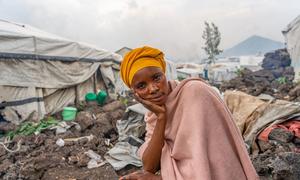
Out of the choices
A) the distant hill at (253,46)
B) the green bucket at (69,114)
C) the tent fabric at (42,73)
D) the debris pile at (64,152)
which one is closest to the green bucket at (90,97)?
the tent fabric at (42,73)

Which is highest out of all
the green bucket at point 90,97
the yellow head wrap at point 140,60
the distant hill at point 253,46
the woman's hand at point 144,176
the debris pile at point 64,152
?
the distant hill at point 253,46

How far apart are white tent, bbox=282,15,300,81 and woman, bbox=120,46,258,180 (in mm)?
11570

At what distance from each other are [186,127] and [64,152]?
143 inches

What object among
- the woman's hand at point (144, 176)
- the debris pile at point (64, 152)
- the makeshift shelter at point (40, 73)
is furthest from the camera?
the makeshift shelter at point (40, 73)

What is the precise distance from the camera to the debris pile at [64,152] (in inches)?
Result: 148

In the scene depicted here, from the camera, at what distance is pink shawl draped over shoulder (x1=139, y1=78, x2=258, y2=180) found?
1202mm

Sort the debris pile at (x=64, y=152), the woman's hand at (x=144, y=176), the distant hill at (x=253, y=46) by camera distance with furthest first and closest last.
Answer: the distant hill at (x=253, y=46)
the debris pile at (x=64, y=152)
the woman's hand at (x=144, y=176)

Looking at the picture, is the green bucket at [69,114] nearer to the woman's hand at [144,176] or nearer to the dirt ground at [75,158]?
the dirt ground at [75,158]

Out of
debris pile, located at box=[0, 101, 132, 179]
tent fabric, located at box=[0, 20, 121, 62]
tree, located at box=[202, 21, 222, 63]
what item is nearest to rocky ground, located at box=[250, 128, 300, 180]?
debris pile, located at box=[0, 101, 132, 179]

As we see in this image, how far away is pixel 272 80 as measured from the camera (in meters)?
12.0

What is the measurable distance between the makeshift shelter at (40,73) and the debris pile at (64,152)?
1104 millimetres

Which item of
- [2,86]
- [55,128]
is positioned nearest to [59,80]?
[2,86]

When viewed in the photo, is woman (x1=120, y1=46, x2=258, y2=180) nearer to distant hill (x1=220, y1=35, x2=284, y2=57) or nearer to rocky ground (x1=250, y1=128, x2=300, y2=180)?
rocky ground (x1=250, y1=128, x2=300, y2=180)

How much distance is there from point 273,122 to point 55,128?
3.79 m
